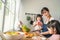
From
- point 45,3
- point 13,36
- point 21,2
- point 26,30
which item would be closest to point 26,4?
point 21,2

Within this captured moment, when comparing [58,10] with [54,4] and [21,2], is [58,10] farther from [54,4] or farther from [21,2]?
[21,2]

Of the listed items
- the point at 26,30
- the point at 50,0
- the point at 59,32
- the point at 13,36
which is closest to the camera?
the point at 13,36

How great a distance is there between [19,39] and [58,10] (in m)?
4.57

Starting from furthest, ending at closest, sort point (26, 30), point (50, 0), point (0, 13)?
point (50, 0), point (0, 13), point (26, 30)

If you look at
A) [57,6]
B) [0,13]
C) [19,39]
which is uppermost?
[57,6]

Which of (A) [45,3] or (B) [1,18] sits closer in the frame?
(B) [1,18]

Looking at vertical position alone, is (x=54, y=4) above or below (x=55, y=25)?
above

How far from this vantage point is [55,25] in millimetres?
1204

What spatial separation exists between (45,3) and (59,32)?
14.4 ft

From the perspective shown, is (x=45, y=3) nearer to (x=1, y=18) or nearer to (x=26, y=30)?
(x=1, y=18)

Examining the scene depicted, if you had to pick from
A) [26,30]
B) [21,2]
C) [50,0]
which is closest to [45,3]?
[50,0]

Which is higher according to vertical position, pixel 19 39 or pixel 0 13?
pixel 0 13

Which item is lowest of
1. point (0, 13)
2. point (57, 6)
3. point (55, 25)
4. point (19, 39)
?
point (19, 39)

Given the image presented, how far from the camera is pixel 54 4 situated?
5.46 metres
